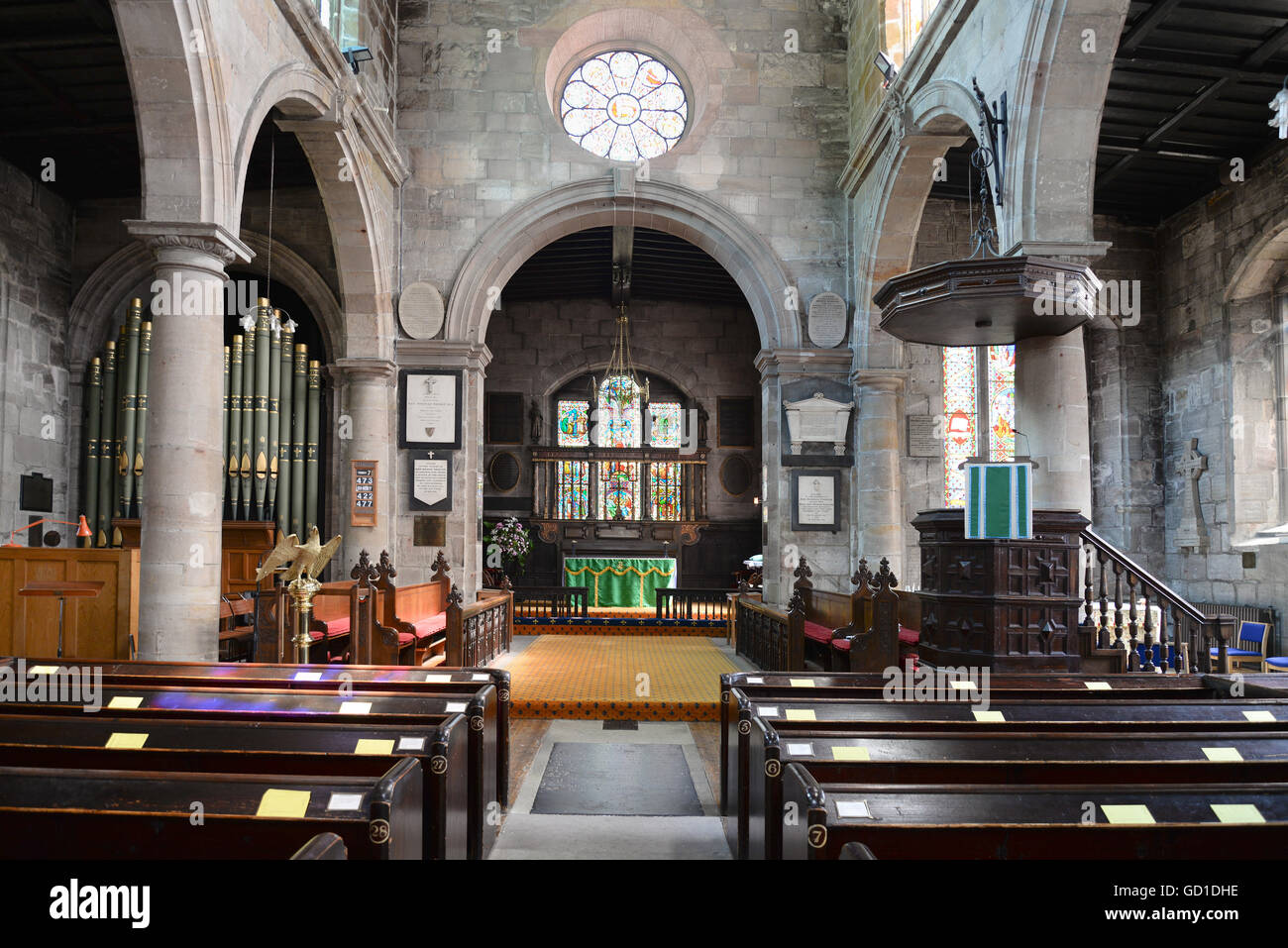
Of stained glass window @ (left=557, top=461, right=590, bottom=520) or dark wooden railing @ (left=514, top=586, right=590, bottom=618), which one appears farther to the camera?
stained glass window @ (left=557, top=461, right=590, bottom=520)

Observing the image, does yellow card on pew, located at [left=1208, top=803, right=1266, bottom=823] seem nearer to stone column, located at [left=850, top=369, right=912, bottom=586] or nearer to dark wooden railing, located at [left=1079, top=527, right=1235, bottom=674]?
A: dark wooden railing, located at [left=1079, top=527, right=1235, bottom=674]

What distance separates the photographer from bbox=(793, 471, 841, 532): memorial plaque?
9.73 metres

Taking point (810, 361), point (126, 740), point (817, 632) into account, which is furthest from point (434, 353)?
point (126, 740)

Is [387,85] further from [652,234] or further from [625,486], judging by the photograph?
[625,486]

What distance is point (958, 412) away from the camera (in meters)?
11.4

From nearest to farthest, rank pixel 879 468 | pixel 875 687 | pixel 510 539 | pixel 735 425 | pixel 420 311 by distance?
pixel 875 687 < pixel 879 468 < pixel 420 311 < pixel 510 539 < pixel 735 425

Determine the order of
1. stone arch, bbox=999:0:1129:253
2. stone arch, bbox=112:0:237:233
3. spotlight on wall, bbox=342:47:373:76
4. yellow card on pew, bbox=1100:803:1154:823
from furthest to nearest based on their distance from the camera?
spotlight on wall, bbox=342:47:373:76, stone arch, bbox=999:0:1129:253, stone arch, bbox=112:0:237:233, yellow card on pew, bbox=1100:803:1154:823

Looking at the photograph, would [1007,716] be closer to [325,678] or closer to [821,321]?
[325,678]

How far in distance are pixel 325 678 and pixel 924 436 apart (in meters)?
8.89

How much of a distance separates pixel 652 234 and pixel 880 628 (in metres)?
7.70

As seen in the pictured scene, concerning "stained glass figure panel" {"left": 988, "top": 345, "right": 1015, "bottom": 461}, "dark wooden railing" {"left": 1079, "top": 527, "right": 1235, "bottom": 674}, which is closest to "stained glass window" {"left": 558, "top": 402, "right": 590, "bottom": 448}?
"stained glass figure panel" {"left": 988, "top": 345, "right": 1015, "bottom": 461}

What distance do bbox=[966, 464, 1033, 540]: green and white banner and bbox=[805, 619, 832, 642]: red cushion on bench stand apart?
207 centimetres
